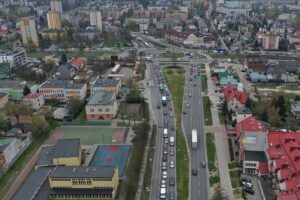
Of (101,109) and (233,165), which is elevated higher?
(101,109)

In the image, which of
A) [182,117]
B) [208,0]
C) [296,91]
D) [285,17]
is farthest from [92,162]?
[208,0]

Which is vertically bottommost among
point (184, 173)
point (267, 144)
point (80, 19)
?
point (184, 173)

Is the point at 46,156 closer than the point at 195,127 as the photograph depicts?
Yes

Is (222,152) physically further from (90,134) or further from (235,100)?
(90,134)

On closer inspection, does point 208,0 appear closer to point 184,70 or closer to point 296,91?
point 184,70

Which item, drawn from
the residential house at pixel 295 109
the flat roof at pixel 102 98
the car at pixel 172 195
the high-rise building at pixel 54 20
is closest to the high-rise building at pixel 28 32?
the high-rise building at pixel 54 20

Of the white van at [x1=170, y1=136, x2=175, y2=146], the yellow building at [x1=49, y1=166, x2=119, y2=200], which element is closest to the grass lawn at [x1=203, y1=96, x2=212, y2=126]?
the white van at [x1=170, y1=136, x2=175, y2=146]

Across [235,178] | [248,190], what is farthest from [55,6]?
[248,190]

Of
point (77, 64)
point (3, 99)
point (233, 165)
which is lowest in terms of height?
point (233, 165)
